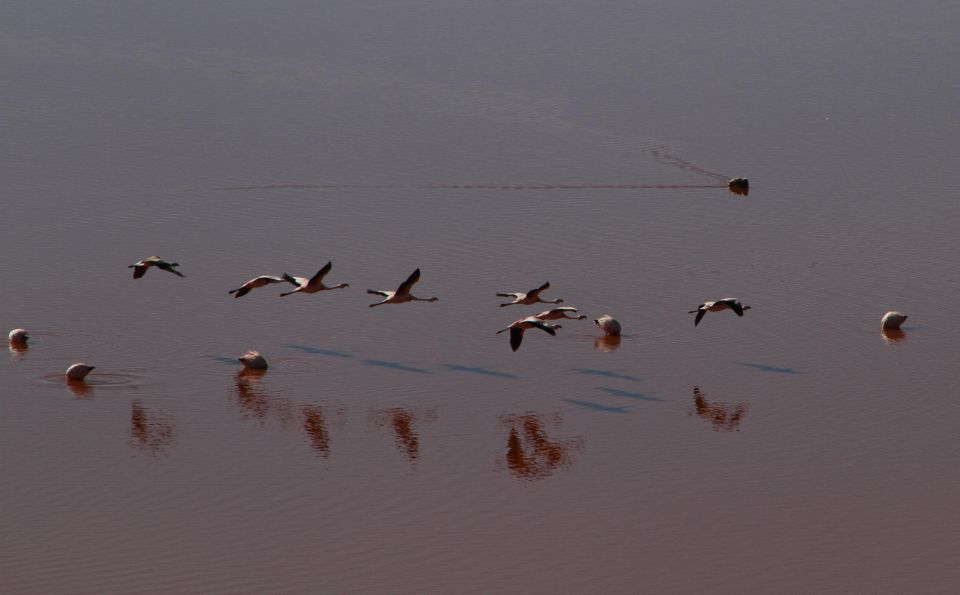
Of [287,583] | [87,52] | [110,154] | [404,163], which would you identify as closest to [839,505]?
[287,583]

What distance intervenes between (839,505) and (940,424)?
472 cm

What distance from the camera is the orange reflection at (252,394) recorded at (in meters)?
28.0

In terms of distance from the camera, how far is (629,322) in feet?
111

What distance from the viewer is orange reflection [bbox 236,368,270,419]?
2797 centimetres

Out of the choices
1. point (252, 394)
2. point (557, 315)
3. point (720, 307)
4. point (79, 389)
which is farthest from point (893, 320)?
point (79, 389)

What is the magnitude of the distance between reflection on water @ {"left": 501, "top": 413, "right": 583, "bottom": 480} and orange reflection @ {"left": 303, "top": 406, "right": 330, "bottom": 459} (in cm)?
296

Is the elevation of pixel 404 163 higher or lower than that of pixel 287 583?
higher

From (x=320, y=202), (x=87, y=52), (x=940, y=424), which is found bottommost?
(x=940, y=424)

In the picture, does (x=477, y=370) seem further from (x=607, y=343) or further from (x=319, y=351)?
(x=319, y=351)

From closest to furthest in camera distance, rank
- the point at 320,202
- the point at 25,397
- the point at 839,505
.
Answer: the point at 839,505, the point at 25,397, the point at 320,202

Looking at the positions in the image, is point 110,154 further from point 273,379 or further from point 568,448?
point 568,448

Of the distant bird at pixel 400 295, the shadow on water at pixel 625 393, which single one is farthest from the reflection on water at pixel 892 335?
the distant bird at pixel 400 295

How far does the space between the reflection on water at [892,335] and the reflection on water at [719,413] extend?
562 centimetres

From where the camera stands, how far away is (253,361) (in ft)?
98.7
